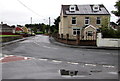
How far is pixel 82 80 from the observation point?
6277 mm

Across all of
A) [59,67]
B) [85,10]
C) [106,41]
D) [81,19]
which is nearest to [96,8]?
[85,10]

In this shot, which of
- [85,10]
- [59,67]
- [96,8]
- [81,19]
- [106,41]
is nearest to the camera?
[59,67]

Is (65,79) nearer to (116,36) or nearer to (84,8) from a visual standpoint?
(116,36)

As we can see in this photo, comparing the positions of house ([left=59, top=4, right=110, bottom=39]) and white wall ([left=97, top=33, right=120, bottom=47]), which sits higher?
house ([left=59, top=4, right=110, bottom=39])

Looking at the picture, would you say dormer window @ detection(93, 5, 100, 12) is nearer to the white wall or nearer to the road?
the white wall

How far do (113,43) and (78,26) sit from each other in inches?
625

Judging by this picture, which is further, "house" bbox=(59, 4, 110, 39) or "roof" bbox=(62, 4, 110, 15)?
"roof" bbox=(62, 4, 110, 15)

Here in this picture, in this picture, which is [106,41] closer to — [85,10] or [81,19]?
[81,19]

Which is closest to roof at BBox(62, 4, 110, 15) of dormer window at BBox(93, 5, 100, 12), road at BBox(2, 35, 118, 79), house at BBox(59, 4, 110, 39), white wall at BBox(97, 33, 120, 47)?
house at BBox(59, 4, 110, 39)

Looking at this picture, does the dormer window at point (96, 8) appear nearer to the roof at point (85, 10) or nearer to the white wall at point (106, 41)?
the roof at point (85, 10)

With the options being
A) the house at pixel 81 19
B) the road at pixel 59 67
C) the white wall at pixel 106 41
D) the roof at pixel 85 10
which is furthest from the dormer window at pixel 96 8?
the road at pixel 59 67

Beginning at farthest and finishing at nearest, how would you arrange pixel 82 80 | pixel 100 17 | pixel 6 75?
pixel 100 17 → pixel 6 75 → pixel 82 80

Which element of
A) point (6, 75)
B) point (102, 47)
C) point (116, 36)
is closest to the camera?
point (6, 75)

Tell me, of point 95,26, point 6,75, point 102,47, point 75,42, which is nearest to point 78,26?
point 95,26
